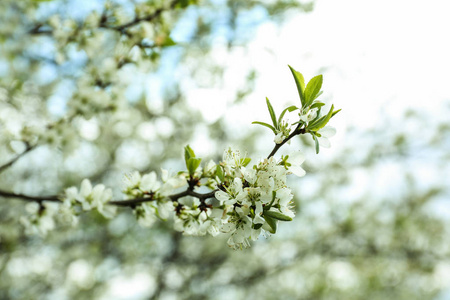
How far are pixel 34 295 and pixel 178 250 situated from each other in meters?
1.85

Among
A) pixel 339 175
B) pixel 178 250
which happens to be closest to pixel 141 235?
pixel 178 250

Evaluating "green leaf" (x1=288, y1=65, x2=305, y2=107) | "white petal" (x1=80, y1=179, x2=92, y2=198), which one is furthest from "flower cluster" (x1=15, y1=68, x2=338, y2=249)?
"white petal" (x1=80, y1=179, x2=92, y2=198)

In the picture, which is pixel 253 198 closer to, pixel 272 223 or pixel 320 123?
pixel 272 223

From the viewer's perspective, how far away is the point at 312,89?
98cm

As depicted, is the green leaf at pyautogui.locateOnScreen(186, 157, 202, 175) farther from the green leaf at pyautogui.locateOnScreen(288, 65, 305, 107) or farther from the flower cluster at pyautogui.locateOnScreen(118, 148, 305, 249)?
the green leaf at pyautogui.locateOnScreen(288, 65, 305, 107)

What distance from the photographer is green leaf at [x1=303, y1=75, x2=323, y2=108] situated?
3.18 ft

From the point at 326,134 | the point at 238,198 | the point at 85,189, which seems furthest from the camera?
the point at 85,189

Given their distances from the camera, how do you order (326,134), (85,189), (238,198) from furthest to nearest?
(85,189), (326,134), (238,198)

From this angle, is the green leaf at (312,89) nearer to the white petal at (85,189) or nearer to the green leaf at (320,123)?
the green leaf at (320,123)

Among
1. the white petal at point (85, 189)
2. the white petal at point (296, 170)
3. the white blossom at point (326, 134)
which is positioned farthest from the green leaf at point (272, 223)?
the white petal at point (85, 189)

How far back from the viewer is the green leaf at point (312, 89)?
0.97 metres

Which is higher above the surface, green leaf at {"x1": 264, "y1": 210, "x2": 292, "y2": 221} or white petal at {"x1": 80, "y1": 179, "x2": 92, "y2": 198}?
green leaf at {"x1": 264, "y1": 210, "x2": 292, "y2": 221}

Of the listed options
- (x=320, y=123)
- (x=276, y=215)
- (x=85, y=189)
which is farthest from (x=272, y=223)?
(x=85, y=189)

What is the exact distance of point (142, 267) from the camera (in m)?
5.03
